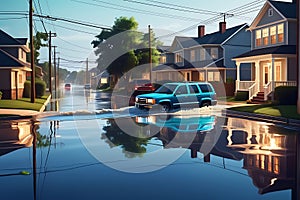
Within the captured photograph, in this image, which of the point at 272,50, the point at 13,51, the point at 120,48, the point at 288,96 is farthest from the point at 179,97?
the point at 120,48

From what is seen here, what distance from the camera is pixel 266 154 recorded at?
9.80 metres

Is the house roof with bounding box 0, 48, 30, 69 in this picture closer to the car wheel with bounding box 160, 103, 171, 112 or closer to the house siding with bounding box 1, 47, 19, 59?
the house siding with bounding box 1, 47, 19, 59

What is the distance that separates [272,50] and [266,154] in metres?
20.9

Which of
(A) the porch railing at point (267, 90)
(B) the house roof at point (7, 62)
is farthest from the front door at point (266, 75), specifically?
(B) the house roof at point (7, 62)

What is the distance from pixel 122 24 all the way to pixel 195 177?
5976cm

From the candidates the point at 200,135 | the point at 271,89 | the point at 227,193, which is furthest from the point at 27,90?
the point at 227,193

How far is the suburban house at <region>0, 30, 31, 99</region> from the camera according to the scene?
104 feet

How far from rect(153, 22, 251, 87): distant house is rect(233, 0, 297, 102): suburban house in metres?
8.64

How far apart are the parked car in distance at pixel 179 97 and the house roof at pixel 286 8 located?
10.8m

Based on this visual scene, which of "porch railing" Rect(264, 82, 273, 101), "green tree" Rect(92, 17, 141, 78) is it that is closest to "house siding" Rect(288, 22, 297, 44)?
"porch railing" Rect(264, 82, 273, 101)

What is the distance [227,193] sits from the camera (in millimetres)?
6328

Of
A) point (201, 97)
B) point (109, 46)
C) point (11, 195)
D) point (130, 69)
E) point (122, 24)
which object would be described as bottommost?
point (11, 195)

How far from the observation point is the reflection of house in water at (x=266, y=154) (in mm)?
7101

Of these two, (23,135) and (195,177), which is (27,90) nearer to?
(23,135)
